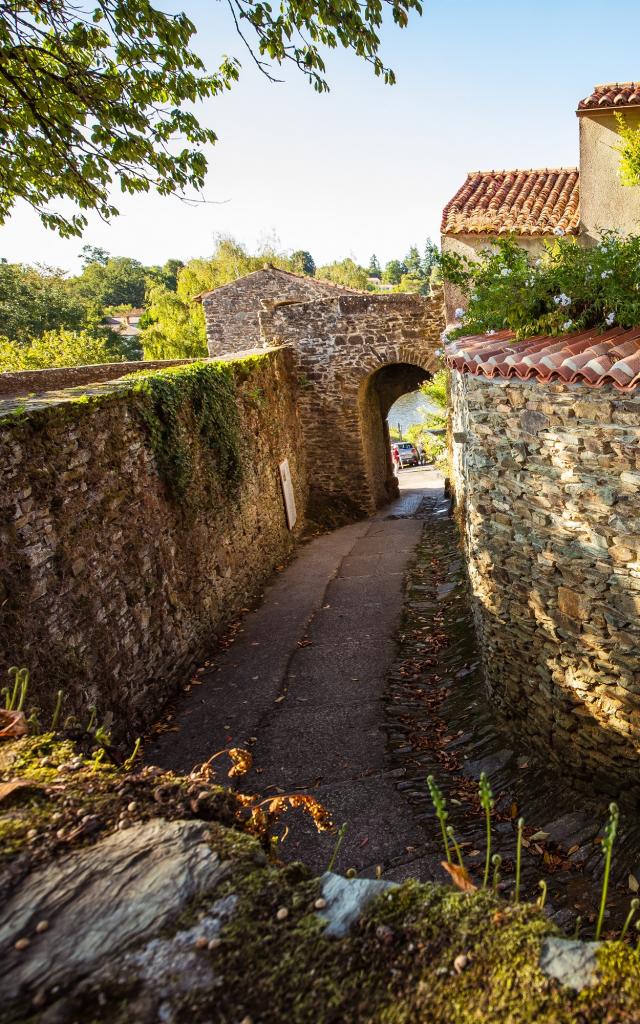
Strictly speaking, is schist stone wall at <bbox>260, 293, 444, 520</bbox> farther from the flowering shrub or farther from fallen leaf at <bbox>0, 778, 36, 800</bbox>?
fallen leaf at <bbox>0, 778, 36, 800</bbox>

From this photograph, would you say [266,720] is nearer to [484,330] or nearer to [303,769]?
[303,769]

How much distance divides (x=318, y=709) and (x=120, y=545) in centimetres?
270

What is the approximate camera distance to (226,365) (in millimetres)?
10211

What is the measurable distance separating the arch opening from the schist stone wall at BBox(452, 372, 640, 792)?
987cm

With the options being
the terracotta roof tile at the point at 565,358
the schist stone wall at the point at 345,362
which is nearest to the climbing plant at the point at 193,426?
the terracotta roof tile at the point at 565,358

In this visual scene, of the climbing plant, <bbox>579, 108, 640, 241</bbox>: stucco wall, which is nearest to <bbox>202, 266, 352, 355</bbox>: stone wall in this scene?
<bbox>579, 108, 640, 241</bbox>: stucco wall

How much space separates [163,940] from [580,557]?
3852 mm

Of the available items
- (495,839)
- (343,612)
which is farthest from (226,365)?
(495,839)

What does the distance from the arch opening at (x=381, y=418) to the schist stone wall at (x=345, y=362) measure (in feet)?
0.28

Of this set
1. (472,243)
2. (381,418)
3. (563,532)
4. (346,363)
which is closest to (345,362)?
(346,363)

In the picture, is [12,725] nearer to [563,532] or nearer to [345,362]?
[563,532]

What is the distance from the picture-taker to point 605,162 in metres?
11.9

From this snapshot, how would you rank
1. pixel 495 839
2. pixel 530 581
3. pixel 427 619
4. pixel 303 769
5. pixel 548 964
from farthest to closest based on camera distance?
pixel 427 619
pixel 303 769
pixel 530 581
pixel 495 839
pixel 548 964

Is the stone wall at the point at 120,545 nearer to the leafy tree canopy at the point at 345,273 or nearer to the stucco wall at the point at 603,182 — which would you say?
the stucco wall at the point at 603,182
